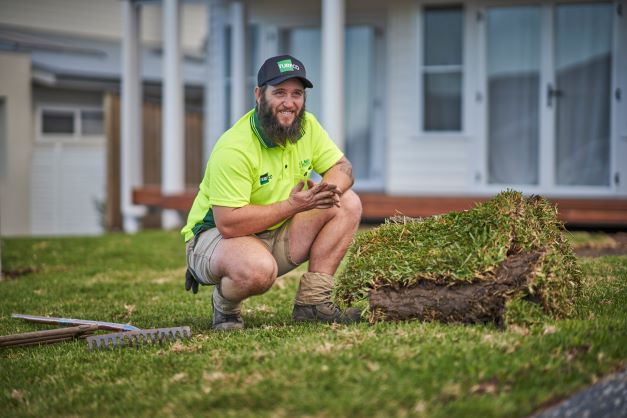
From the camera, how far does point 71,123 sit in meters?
20.2

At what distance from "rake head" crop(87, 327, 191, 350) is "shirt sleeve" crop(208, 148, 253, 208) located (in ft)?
2.46

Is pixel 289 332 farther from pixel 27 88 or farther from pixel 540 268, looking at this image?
pixel 27 88

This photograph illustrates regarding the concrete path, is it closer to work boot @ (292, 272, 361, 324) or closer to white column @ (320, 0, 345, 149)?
work boot @ (292, 272, 361, 324)

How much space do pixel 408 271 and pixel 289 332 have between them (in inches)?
28.4

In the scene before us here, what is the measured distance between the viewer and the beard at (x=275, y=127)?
499 centimetres

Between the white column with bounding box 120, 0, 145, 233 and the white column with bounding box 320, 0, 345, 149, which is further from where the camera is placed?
the white column with bounding box 120, 0, 145, 233

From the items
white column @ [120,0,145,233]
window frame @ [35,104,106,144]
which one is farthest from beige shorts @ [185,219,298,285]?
window frame @ [35,104,106,144]

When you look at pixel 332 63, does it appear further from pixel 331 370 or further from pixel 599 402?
pixel 599 402

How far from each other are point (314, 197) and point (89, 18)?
18852mm

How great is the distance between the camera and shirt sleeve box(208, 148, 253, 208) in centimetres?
489

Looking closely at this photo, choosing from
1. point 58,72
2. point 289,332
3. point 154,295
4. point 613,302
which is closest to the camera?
point 289,332

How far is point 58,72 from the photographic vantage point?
1859 cm

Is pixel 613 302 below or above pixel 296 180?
below

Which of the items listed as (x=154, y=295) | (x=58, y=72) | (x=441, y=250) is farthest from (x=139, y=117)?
(x=441, y=250)
